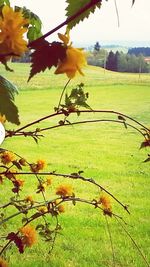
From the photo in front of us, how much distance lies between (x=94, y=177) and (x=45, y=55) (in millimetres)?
3480

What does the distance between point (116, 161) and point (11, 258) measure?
251cm

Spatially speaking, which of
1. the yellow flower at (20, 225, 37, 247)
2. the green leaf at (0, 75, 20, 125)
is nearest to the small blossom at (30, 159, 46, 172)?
the yellow flower at (20, 225, 37, 247)

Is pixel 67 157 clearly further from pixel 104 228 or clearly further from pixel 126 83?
pixel 126 83

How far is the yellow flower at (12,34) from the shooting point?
0.18 metres

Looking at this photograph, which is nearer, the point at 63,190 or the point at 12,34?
the point at 12,34

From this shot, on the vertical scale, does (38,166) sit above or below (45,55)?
below

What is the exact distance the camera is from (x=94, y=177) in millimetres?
3648

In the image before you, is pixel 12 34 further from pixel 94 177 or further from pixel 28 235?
pixel 94 177

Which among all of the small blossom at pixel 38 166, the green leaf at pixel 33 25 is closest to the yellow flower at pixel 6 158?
the small blossom at pixel 38 166

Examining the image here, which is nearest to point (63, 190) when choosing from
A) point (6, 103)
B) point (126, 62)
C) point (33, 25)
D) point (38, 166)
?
point (38, 166)

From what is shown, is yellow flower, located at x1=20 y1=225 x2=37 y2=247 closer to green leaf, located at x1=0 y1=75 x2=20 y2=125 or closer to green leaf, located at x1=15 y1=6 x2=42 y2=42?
green leaf, located at x1=15 y1=6 x2=42 y2=42

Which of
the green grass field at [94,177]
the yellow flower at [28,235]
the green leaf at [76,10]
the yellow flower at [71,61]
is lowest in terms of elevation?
the green grass field at [94,177]

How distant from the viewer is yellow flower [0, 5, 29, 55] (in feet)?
0.58

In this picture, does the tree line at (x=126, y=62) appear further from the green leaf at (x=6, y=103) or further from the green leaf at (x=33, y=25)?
the green leaf at (x=6, y=103)
